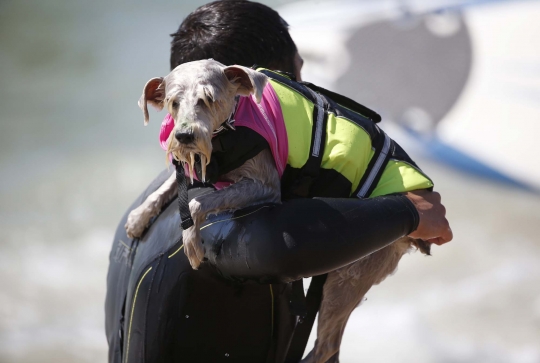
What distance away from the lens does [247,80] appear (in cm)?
139

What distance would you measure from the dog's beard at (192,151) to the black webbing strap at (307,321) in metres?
0.50

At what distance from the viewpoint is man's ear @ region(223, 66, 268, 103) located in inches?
52.7

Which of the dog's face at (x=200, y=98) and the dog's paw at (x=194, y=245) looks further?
the dog's paw at (x=194, y=245)

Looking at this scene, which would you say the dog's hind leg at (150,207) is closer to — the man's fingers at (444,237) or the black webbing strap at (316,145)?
the black webbing strap at (316,145)

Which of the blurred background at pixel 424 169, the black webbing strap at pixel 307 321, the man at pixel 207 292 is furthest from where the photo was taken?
the blurred background at pixel 424 169

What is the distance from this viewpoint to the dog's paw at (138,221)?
5.91 ft

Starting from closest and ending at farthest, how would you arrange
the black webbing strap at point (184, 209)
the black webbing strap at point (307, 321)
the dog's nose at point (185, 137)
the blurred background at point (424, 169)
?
the dog's nose at point (185, 137)
the black webbing strap at point (184, 209)
the black webbing strap at point (307, 321)
the blurred background at point (424, 169)

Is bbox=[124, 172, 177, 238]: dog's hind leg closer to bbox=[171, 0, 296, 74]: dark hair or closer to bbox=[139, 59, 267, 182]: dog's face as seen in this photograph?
bbox=[171, 0, 296, 74]: dark hair

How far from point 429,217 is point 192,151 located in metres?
0.53

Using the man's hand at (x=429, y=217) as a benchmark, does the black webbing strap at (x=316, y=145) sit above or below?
above

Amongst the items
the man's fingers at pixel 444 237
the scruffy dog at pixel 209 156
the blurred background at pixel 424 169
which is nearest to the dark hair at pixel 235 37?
Answer: the scruffy dog at pixel 209 156

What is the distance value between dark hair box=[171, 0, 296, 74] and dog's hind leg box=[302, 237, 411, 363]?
0.55 m

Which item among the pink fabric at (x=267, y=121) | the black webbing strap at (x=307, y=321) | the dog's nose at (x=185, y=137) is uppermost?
the dog's nose at (x=185, y=137)

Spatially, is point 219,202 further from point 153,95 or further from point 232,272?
point 153,95
